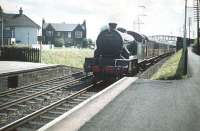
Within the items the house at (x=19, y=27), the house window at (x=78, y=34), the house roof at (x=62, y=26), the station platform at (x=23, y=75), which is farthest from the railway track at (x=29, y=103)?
the house window at (x=78, y=34)

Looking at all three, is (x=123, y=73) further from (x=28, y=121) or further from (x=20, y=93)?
(x=28, y=121)

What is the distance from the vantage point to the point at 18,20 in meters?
72.5

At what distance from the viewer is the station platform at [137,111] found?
887cm

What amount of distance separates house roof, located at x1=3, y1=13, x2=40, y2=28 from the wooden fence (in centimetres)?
4408

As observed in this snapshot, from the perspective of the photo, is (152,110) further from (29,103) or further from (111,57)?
(111,57)

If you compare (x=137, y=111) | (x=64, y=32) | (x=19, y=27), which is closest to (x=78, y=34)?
(x=64, y=32)

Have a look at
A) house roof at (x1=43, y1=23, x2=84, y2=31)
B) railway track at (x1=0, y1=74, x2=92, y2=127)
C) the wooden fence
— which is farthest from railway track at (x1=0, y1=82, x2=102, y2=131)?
house roof at (x1=43, y1=23, x2=84, y2=31)

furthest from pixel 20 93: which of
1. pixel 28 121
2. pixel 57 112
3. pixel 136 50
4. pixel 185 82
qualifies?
pixel 136 50

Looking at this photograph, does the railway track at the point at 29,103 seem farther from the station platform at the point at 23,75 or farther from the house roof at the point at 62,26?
the house roof at the point at 62,26

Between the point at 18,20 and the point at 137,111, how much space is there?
6558 centimetres

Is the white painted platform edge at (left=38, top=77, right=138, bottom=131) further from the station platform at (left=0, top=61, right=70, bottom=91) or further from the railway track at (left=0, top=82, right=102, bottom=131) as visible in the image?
the station platform at (left=0, top=61, right=70, bottom=91)

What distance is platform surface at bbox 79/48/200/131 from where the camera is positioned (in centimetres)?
888

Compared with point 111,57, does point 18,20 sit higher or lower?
higher

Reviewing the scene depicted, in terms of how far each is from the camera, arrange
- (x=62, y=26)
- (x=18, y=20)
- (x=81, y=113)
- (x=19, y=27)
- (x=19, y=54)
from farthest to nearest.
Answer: (x=62, y=26), (x=18, y=20), (x=19, y=27), (x=19, y=54), (x=81, y=113)
